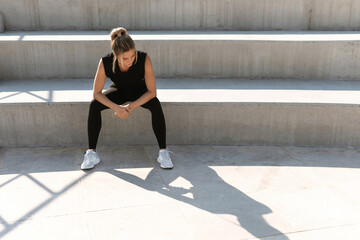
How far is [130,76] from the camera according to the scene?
11.2ft

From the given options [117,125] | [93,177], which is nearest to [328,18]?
[117,125]

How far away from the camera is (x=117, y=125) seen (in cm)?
378

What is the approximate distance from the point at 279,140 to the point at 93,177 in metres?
1.74

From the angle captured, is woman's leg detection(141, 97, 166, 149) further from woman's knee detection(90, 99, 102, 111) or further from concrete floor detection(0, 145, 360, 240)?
woman's knee detection(90, 99, 102, 111)

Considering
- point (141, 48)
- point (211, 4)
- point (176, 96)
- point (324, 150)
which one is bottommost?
point (324, 150)

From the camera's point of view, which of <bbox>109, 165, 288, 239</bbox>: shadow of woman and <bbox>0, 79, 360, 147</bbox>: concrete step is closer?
<bbox>109, 165, 288, 239</bbox>: shadow of woman

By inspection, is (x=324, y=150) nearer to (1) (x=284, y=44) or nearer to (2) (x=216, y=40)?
(1) (x=284, y=44)

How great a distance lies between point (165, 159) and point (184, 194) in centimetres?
53

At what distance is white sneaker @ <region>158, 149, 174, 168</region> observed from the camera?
3.35m

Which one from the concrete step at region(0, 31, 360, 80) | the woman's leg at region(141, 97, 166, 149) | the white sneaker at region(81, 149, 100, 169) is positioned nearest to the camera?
the white sneaker at region(81, 149, 100, 169)

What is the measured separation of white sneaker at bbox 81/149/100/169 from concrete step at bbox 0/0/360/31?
221 cm

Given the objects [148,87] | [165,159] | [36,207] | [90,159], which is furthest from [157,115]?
[36,207]

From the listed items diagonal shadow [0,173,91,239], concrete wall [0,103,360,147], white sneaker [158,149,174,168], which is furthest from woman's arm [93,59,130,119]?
diagonal shadow [0,173,91,239]

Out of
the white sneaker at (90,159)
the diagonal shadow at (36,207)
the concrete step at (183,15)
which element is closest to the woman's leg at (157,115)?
the white sneaker at (90,159)
